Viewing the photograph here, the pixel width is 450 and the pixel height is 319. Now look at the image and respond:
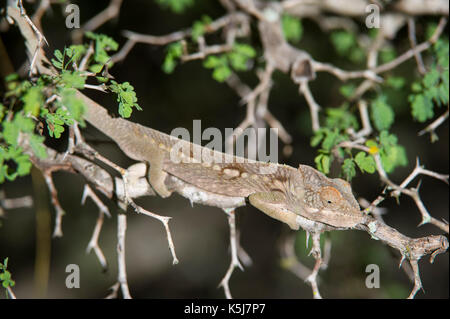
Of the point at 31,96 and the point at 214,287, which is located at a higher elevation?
the point at 31,96

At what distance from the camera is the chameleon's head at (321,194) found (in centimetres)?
312

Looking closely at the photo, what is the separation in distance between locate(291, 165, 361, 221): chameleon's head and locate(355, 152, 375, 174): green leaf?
0.64ft

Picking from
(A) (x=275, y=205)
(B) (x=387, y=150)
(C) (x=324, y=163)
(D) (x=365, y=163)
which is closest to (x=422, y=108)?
(B) (x=387, y=150)

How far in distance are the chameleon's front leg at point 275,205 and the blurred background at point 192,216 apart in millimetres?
3364

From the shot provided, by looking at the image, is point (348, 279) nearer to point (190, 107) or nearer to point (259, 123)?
point (259, 123)

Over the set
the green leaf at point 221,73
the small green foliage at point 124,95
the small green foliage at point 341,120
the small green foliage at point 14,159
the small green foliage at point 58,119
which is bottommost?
the small green foliage at point 14,159

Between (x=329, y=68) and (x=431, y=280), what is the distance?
18.0 feet

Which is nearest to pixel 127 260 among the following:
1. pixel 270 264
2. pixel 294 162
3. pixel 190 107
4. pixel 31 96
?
pixel 270 264

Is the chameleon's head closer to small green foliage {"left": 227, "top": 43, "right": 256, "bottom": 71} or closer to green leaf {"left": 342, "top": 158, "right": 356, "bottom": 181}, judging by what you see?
green leaf {"left": 342, "top": 158, "right": 356, "bottom": 181}

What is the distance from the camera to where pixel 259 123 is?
5.09 m

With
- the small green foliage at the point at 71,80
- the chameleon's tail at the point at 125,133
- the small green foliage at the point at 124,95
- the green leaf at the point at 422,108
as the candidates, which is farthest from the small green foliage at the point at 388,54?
the small green foliage at the point at 71,80

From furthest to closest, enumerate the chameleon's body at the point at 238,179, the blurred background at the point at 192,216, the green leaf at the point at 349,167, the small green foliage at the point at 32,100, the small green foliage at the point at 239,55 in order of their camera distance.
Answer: the blurred background at the point at 192,216
the small green foliage at the point at 239,55
the green leaf at the point at 349,167
the chameleon's body at the point at 238,179
the small green foliage at the point at 32,100

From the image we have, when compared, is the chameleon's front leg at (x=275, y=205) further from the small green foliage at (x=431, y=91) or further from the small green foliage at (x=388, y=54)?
the small green foliage at (x=388, y=54)

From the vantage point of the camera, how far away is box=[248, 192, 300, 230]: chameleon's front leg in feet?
11.3
